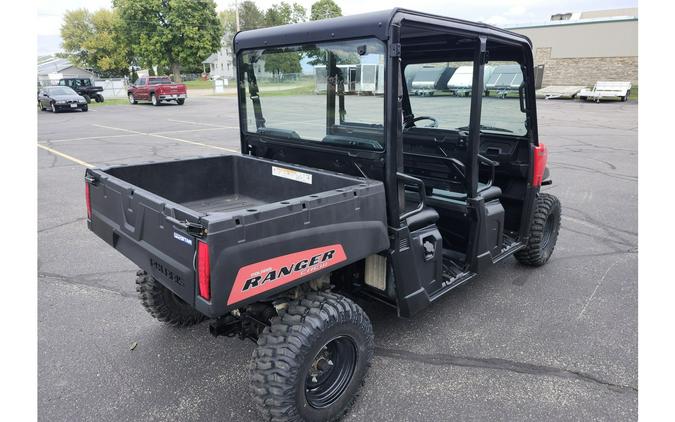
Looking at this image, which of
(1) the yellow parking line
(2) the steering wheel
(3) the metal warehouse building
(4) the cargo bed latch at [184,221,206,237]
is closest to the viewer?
(4) the cargo bed latch at [184,221,206,237]

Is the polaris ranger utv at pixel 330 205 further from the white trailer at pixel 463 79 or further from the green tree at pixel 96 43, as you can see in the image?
the green tree at pixel 96 43

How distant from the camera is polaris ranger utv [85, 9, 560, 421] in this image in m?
2.15

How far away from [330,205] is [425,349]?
1.45 meters

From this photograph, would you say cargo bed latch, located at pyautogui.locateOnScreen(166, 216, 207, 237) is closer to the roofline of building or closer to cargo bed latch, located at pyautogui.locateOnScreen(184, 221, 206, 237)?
cargo bed latch, located at pyautogui.locateOnScreen(184, 221, 206, 237)

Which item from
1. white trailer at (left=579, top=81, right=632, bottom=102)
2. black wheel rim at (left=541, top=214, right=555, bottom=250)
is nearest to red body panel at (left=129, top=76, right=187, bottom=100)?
white trailer at (left=579, top=81, right=632, bottom=102)

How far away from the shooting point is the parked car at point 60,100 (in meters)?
22.3

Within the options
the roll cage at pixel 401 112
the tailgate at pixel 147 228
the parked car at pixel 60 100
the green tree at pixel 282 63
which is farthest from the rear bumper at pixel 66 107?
the green tree at pixel 282 63

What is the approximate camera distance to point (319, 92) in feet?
10.7

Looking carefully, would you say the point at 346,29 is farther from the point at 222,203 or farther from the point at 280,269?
the point at 222,203

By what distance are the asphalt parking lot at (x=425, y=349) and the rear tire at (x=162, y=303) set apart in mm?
118

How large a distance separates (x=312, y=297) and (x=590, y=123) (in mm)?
18143

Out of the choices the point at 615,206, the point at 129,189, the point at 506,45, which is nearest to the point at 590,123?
the point at 615,206

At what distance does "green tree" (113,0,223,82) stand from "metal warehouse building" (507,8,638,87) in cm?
2660

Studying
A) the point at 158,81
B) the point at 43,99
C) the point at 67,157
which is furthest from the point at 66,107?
the point at 67,157
